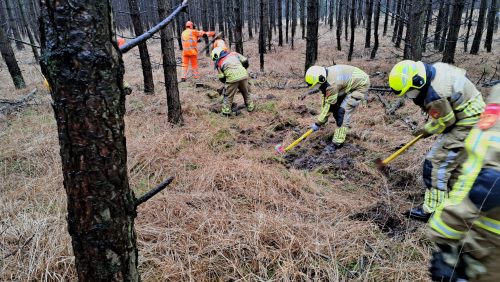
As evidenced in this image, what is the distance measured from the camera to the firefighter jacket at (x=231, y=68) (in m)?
7.93

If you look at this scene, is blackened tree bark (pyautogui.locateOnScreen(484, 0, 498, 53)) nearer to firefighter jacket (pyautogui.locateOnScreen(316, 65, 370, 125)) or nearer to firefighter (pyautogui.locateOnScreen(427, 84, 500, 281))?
firefighter jacket (pyautogui.locateOnScreen(316, 65, 370, 125))

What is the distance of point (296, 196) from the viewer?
4.10 m

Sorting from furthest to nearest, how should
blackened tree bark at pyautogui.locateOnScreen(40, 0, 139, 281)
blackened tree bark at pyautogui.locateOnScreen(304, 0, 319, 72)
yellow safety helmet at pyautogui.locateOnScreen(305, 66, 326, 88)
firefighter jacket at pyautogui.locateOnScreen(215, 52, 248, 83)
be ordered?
blackened tree bark at pyautogui.locateOnScreen(304, 0, 319, 72)
firefighter jacket at pyautogui.locateOnScreen(215, 52, 248, 83)
yellow safety helmet at pyautogui.locateOnScreen(305, 66, 326, 88)
blackened tree bark at pyautogui.locateOnScreen(40, 0, 139, 281)

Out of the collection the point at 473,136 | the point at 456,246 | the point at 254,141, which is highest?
the point at 473,136

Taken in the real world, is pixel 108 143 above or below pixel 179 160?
above

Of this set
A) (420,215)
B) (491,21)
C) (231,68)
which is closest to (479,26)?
(491,21)

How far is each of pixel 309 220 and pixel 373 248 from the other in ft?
2.41

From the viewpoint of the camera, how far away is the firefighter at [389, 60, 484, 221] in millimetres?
3576

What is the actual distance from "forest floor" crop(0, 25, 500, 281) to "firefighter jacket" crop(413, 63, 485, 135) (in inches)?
46.4

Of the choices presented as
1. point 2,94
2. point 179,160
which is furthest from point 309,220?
point 2,94

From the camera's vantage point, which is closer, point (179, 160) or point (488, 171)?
point (488, 171)

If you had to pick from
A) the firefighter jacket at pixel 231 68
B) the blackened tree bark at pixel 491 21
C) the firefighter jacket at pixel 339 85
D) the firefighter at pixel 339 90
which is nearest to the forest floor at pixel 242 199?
the firefighter at pixel 339 90

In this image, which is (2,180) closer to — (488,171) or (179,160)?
(179,160)

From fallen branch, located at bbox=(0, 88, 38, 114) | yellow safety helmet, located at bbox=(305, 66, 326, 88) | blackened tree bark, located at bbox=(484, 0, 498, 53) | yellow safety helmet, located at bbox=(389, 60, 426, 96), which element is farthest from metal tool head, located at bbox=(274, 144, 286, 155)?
blackened tree bark, located at bbox=(484, 0, 498, 53)
